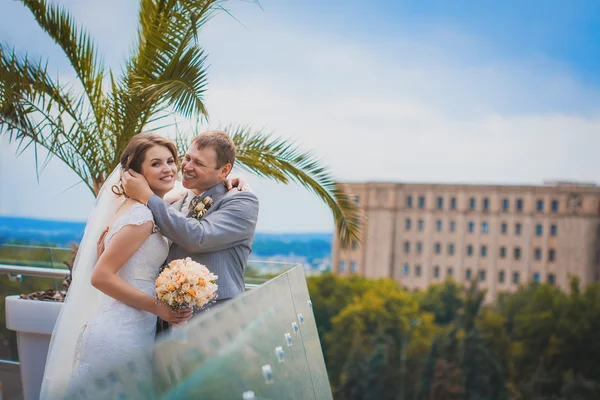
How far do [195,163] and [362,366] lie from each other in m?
58.7

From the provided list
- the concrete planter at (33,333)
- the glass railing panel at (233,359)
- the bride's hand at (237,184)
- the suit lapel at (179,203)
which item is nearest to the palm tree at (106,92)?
the concrete planter at (33,333)

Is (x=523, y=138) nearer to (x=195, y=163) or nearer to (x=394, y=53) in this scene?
(x=394, y=53)

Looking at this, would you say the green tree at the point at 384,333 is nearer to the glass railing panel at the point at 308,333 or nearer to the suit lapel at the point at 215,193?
the glass railing panel at the point at 308,333

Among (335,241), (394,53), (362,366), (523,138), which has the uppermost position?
(394,53)

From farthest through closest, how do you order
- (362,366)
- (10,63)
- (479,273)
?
(479,273) < (362,366) < (10,63)

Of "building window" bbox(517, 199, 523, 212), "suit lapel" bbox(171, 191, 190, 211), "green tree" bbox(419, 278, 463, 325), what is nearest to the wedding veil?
"suit lapel" bbox(171, 191, 190, 211)

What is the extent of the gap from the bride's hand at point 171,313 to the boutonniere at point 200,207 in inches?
18.6

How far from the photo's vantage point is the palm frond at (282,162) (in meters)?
5.88

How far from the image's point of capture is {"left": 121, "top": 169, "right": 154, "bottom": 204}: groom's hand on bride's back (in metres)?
3.03

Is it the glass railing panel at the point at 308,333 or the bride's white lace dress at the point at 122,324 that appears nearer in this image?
the bride's white lace dress at the point at 122,324

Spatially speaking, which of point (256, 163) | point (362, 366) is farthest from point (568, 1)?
point (256, 163)

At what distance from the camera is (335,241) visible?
332 feet

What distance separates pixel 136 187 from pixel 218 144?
0.43m

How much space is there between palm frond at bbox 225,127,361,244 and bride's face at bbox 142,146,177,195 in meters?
2.68
